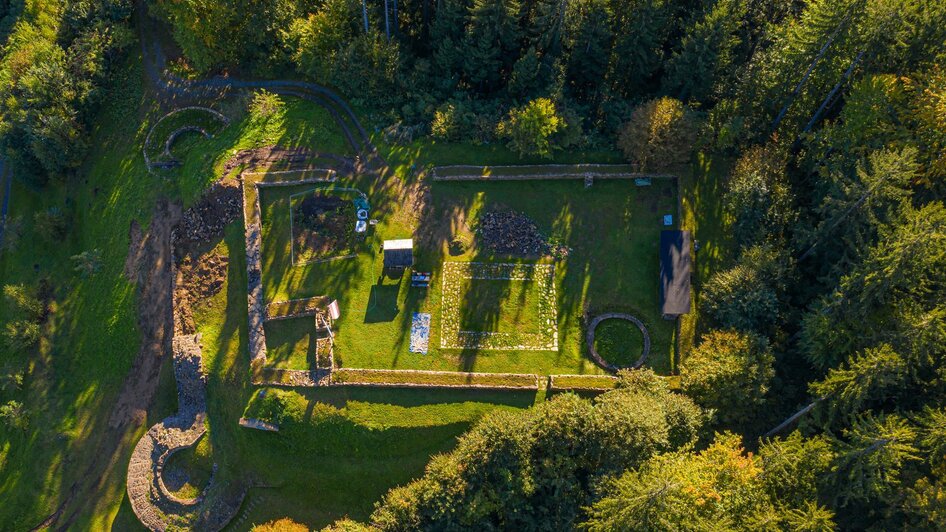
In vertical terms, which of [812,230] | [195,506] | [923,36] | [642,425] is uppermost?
[923,36]

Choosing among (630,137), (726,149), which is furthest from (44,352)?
(726,149)

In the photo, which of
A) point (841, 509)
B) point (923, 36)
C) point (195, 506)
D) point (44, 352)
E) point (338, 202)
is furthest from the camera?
point (44, 352)

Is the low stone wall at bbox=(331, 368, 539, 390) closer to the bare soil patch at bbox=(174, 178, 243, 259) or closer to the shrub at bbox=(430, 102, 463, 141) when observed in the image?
the bare soil patch at bbox=(174, 178, 243, 259)

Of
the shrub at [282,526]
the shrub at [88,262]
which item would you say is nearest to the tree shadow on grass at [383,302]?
the shrub at [282,526]

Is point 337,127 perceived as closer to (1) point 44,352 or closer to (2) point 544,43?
(2) point 544,43

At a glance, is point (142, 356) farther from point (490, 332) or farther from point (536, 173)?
point (536, 173)

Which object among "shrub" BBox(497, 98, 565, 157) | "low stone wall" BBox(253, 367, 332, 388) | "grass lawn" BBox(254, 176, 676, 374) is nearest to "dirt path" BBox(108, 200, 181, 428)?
"grass lawn" BBox(254, 176, 676, 374)

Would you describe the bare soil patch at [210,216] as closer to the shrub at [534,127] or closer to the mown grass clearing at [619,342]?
the shrub at [534,127]
